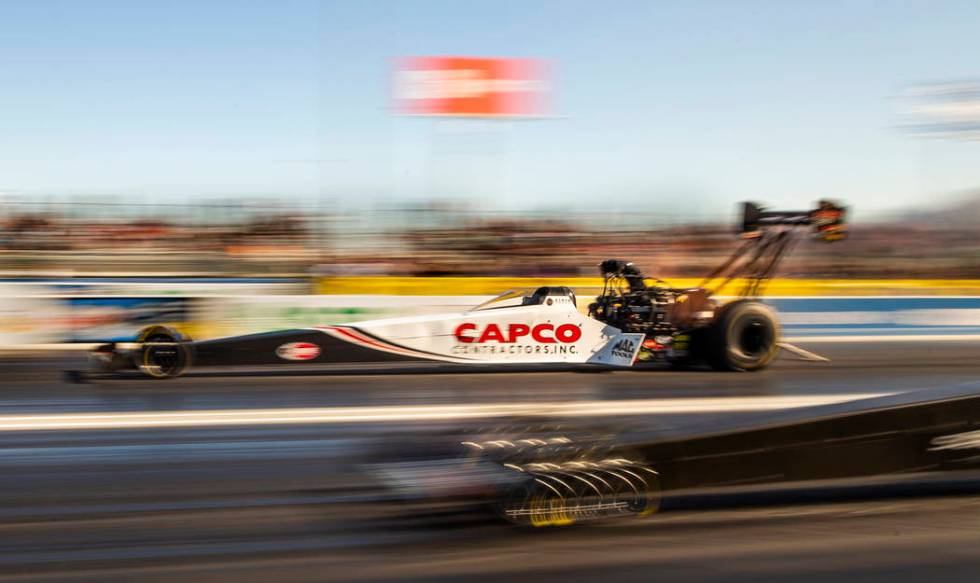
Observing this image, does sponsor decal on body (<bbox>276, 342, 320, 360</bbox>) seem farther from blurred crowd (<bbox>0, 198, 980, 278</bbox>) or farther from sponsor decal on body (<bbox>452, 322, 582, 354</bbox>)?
blurred crowd (<bbox>0, 198, 980, 278</bbox>)

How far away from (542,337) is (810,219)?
149 inches

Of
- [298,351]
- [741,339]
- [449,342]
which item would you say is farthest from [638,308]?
[298,351]

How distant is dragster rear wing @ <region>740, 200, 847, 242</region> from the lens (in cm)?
1027

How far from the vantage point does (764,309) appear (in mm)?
9484

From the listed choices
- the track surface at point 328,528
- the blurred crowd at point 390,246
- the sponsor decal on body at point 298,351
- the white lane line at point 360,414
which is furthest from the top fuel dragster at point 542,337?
the blurred crowd at point 390,246

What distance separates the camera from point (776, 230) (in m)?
10.6

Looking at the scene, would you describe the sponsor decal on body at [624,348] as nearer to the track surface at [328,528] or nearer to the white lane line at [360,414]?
the white lane line at [360,414]

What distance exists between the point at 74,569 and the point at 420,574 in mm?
1185

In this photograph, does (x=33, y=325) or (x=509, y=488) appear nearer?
(x=509, y=488)

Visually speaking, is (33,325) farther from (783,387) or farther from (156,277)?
(783,387)

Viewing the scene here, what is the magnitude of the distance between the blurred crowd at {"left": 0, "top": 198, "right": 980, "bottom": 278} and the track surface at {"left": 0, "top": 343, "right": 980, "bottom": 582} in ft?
29.1

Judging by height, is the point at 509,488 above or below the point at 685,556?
above

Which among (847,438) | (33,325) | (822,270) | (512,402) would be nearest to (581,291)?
(822,270)

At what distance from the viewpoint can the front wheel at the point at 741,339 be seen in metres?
9.26
